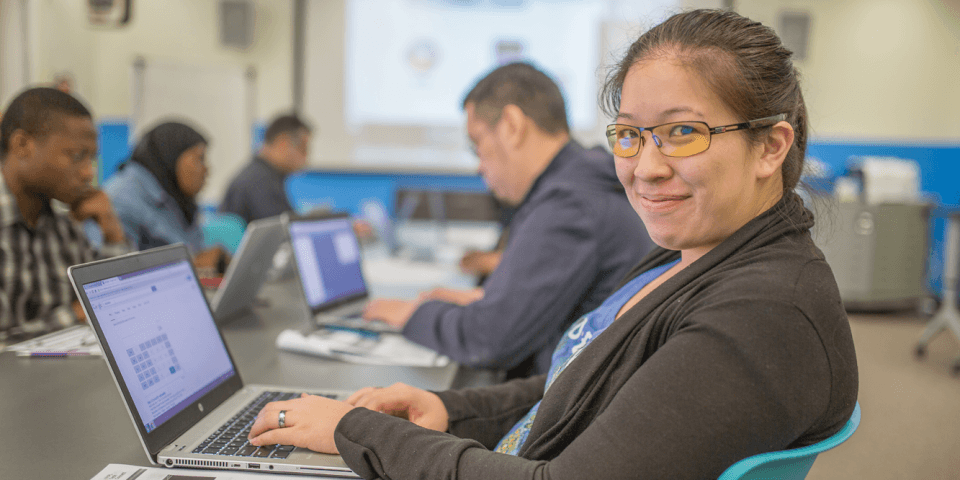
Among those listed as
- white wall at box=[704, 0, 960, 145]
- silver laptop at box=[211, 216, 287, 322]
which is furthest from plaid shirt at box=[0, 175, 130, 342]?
white wall at box=[704, 0, 960, 145]

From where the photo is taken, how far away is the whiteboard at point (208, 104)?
5.07 metres

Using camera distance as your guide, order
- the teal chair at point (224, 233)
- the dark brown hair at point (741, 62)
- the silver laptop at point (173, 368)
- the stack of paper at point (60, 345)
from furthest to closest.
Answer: the teal chair at point (224, 233) < the stack of paper at point (60, 345) < the silver laptop at point (173, 368) < the dark brown hair at point (741, 62)

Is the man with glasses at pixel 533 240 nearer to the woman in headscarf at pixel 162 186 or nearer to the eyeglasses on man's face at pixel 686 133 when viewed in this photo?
the eyeglasses on man's face at pixel 686 133

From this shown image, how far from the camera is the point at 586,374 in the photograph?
0.68m

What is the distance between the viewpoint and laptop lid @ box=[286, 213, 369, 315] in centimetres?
157

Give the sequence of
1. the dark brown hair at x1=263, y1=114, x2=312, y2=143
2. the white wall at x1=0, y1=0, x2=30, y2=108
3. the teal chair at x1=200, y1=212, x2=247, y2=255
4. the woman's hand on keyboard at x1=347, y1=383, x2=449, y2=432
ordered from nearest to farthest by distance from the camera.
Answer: the woman's hand on keyboard at x1=347, y1=383, x2=449, y2=432 → the teal chair at x1=200, y1=212, x2=247, y2=255 → the dark brown hair at x1=263, y1=114, x2=312, y2=143 → the white wall at x1=0, y1=0, x2=30, y2=108

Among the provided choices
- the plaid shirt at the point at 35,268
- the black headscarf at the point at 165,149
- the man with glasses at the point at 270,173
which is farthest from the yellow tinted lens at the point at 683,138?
the man with glasses at the point at 270,173

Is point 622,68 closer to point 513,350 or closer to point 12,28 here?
point 513,350

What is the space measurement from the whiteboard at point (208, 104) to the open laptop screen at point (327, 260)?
3674 mm

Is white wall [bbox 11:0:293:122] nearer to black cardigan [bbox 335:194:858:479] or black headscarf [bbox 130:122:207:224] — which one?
black headscarf [bbox 130:122:207:224]

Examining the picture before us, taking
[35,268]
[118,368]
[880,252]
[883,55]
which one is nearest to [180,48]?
[35,268]

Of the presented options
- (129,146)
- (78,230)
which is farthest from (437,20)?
(78,230)

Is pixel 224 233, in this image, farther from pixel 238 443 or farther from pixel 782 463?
pixel 782 463

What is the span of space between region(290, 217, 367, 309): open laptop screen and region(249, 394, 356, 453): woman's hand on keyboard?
0.72 m
